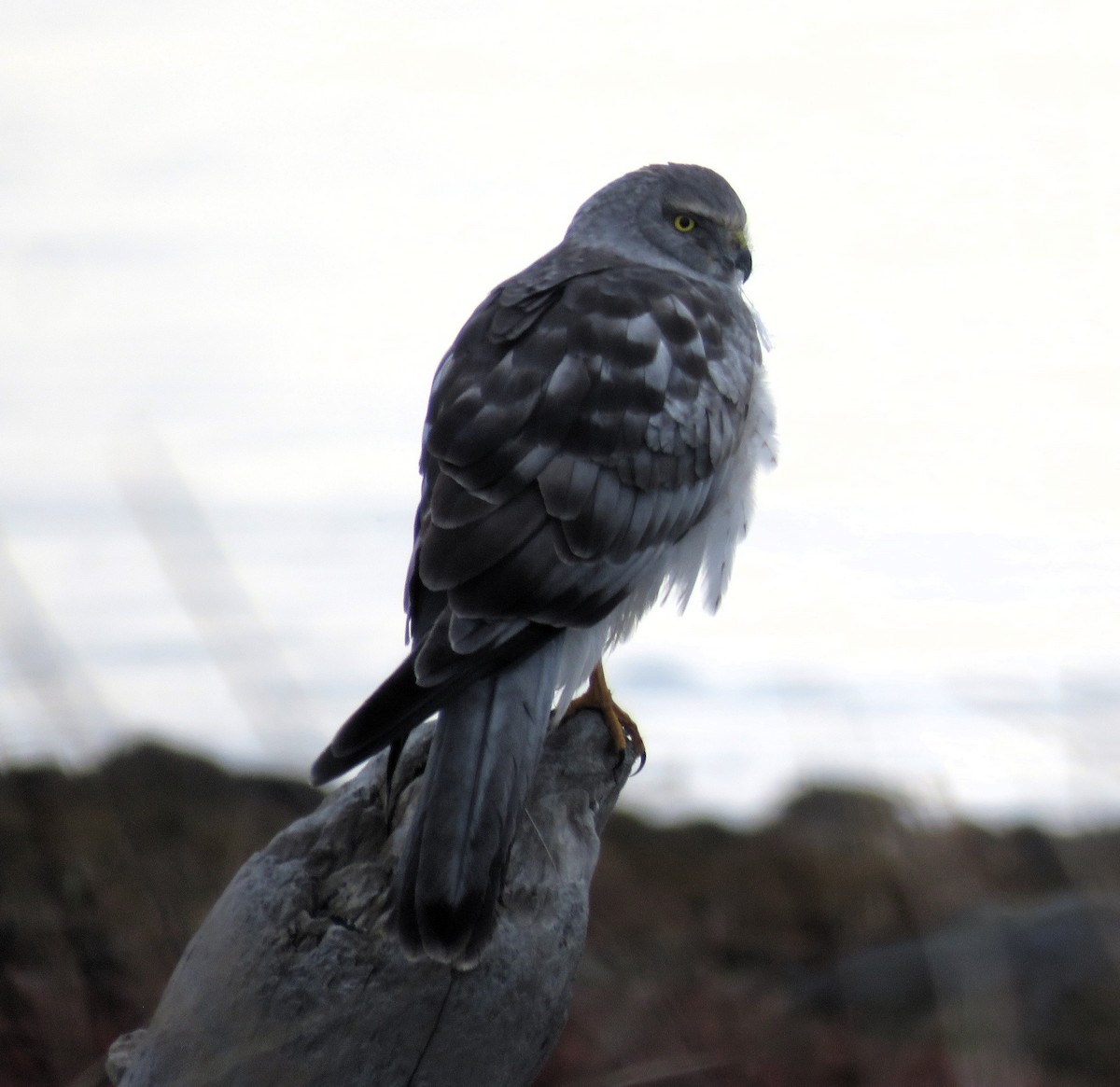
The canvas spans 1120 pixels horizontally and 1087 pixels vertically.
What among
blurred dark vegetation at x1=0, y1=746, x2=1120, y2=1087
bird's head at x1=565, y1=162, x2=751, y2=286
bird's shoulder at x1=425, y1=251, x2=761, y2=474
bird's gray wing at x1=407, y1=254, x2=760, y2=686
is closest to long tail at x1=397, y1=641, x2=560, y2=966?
bird's gray wing at x1=407, y1=254, x2=760, y2=686

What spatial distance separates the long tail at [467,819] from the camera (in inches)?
116

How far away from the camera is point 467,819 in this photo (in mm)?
2992

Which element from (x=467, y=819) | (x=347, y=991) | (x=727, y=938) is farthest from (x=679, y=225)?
(x=727, y=938)

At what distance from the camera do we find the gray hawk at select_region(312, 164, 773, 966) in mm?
3000

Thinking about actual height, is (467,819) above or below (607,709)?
above

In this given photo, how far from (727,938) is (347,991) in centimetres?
620

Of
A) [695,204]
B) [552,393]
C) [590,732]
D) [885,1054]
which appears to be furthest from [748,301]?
[885,1054]

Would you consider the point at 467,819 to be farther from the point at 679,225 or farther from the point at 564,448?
the point at 679,225

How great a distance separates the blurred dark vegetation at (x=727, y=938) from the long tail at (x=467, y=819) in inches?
18.6

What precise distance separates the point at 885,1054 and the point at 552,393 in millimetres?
4846

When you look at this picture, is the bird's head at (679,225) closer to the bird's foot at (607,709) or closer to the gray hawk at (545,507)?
the gray hawk at (545,507)

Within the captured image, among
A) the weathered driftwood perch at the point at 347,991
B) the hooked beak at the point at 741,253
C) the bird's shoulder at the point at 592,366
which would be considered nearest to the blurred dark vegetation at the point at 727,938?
the weathered driftwood perch at the point at 347,991

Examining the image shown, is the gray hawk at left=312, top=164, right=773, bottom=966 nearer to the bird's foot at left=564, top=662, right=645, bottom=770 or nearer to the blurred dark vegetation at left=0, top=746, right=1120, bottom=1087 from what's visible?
the bird's foot at left=564, top=662, right=645, bottom=770

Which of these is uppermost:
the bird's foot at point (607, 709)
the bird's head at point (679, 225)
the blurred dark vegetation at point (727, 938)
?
the bird's head at point (679, 225)
